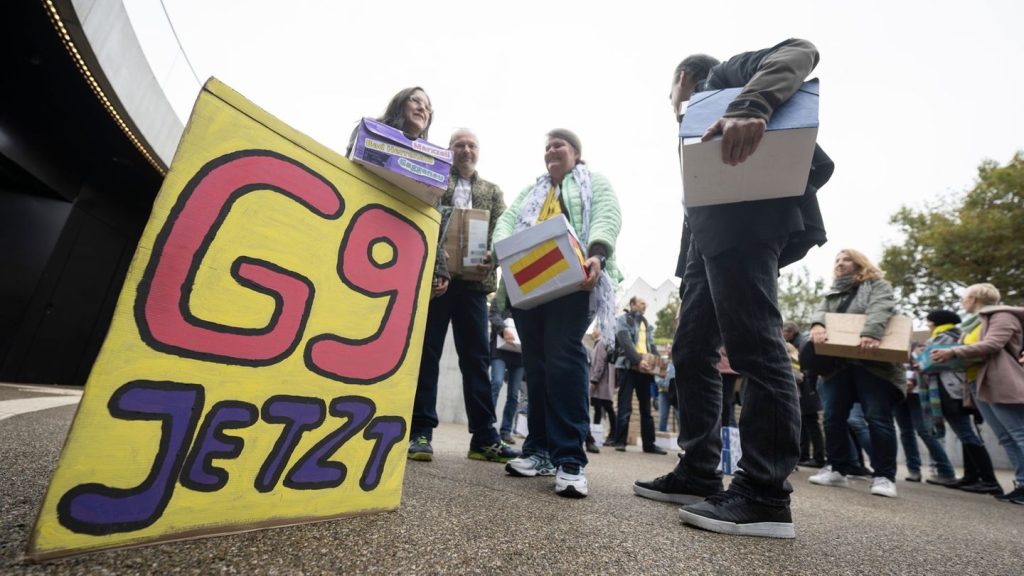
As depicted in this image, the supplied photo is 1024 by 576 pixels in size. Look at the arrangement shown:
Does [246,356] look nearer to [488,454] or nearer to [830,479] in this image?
[488,454]

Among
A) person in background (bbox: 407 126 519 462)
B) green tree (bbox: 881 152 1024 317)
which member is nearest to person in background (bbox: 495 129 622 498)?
person in background (bbox: 407 126 519 462)

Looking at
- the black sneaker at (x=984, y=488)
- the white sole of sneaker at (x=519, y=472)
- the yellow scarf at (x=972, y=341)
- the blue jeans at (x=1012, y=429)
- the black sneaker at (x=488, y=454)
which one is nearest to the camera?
the white sole of sneaker at (x=519, y=472)

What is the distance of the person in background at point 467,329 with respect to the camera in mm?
2254

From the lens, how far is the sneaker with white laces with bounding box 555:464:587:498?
1622mm

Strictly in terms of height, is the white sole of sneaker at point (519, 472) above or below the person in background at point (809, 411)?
below

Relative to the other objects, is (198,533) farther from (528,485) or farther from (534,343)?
(534,343)

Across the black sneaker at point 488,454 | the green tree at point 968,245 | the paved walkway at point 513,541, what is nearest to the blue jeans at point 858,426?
the paved walkway at point 513,541

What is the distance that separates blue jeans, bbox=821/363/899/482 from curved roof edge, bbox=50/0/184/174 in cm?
551

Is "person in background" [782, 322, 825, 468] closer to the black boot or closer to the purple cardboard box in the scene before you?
the black boot

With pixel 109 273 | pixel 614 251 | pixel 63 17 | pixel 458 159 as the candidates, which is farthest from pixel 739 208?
pixel 109 273

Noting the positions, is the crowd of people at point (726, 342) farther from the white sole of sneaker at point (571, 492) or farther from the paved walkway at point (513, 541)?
the paved walkway at point (513, 541)

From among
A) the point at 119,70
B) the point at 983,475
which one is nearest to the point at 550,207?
the point at 983,475

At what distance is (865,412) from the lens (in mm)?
2934

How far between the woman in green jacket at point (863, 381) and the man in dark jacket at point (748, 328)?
1642 millimetres
